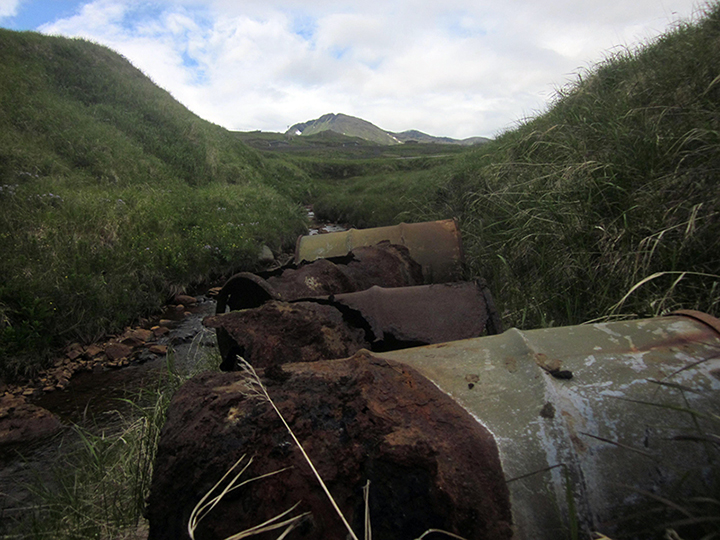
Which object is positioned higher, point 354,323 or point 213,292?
point 354,323

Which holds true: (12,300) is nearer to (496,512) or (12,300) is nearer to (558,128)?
(496,512)

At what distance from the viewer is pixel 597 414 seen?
3.26ft

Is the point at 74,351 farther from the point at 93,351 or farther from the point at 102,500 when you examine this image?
the point at 102,500

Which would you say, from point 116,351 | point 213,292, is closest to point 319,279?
point 116,351

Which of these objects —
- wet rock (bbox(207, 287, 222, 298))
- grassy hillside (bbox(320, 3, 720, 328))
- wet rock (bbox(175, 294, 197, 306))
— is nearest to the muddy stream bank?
wet rock (bbox(175, 294, 197, 306))

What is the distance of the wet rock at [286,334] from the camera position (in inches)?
61.8

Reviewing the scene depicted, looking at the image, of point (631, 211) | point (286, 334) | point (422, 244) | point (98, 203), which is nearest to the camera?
point (286, 334)

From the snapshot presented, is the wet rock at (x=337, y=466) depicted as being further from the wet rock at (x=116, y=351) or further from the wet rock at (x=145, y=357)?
the wet rock at (x=116, y=351)

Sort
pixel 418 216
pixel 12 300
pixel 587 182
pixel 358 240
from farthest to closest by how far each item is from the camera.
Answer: pixel 418 216
pixel 12 300
pixel 358 240
pixel 587 182

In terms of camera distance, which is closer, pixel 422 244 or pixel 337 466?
pixel 337 466

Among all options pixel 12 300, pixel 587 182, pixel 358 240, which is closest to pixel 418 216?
pixel 358 240

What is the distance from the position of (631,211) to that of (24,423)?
449cm

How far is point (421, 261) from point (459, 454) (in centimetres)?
262

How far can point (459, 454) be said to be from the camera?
95cm
